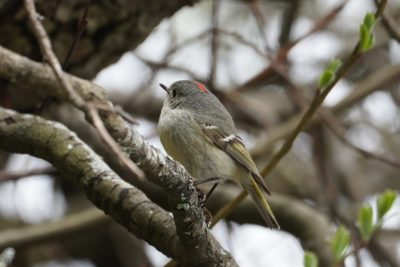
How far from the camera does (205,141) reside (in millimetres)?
2906

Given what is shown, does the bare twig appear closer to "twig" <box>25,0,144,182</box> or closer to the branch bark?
the branch bark

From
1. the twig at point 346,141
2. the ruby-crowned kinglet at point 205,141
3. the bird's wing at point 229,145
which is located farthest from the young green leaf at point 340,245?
the twig at point 346,141

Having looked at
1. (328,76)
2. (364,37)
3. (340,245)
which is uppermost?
(364,37)

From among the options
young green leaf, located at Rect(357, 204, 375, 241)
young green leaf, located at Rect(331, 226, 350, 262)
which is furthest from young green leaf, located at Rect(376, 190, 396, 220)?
young green leaf, located at Rect(331, 226, 350, 262)

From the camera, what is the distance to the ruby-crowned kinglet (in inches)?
111

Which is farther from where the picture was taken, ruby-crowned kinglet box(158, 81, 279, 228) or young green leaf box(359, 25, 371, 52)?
ruby-crowned kinglet box(158, 81, 279, 228)

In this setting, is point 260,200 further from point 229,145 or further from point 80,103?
point 80,103

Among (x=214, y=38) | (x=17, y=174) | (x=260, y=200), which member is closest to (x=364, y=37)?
(x=260, y=200)

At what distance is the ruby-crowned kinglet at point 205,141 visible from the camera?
2.82 m

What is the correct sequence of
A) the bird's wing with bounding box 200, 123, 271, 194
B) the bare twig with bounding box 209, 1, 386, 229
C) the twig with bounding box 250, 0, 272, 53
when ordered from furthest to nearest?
the twig with bounding box 250, 0, 272, 53, the bird's wing with bounding box 200, 123, 271, 194, the bare twig with bounding box 209, 1, 386, 229

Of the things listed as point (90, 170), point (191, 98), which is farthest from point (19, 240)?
point (90, 170)

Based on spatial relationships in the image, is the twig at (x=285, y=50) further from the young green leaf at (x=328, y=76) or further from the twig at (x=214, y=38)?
the young green leaf at (x=328, y=76)

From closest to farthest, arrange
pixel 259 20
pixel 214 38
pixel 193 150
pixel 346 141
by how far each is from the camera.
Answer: pixel 193 150 → pixel 346 141 → pixel 214 38 → pixel 259 20

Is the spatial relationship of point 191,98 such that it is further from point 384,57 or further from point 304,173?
point 384,57
